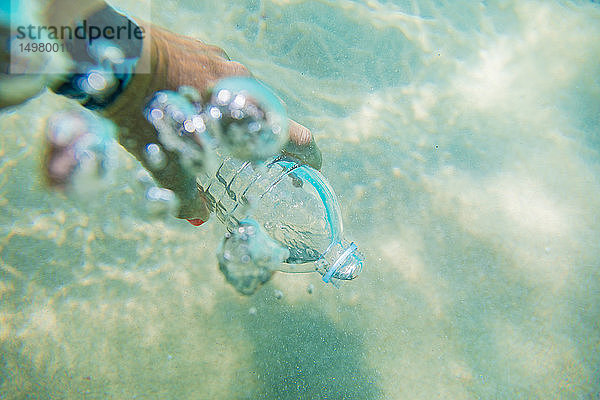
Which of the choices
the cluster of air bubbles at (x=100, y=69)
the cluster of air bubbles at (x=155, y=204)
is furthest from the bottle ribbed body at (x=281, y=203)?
the cluster of air bubbles at (x=100, y=69)

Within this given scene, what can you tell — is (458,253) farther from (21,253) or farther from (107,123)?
(21,253)

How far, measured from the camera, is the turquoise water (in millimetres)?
2369

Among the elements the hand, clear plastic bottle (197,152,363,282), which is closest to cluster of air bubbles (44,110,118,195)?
the hand

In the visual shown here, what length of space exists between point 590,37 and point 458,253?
4092 mm

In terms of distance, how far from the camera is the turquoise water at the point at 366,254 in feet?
7.77

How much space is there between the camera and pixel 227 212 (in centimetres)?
264

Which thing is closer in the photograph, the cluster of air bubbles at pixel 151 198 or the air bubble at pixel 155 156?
the air bubble at pixel 155 156

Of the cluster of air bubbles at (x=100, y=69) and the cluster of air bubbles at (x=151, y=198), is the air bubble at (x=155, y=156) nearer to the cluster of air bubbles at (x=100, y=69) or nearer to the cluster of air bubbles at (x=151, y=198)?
the cluster of air bubbles at (x=100, y=69)

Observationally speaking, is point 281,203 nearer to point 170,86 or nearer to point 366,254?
point 366,254

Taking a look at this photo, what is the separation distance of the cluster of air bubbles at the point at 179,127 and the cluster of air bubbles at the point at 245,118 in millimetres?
86

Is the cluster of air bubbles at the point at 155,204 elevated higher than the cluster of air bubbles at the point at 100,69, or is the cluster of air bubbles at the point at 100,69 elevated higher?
the cluster of air bubbles at the point at 100,69

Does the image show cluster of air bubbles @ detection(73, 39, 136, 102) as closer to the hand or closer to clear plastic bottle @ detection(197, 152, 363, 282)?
the hand

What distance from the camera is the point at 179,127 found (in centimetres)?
153

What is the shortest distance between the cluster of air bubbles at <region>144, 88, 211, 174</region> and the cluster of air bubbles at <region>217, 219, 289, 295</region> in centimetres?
86
